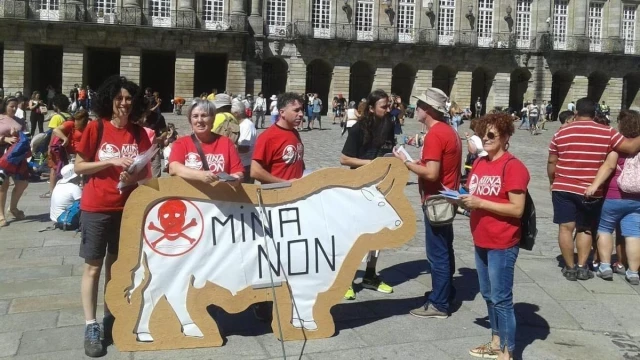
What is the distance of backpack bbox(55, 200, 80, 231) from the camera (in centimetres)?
909

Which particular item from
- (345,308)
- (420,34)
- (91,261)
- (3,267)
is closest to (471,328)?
(345,308)

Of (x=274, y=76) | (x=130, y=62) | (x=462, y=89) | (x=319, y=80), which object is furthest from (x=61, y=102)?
(x=462, y=89)

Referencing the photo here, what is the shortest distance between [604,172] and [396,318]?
8.98 feet

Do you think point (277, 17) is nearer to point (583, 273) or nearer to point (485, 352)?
point (583, 273)

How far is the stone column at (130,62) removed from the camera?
113ft

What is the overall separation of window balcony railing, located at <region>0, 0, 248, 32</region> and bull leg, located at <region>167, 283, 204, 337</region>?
31.6 m

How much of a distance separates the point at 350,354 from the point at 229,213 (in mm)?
1364

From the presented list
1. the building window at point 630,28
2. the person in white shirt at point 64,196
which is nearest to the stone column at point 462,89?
the building window at point 630,28

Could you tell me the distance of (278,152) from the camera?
18.5ft

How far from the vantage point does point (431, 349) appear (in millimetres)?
5137

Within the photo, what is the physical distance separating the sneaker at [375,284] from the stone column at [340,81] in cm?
3308

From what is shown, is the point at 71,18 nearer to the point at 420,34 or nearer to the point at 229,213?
the point at 420,34

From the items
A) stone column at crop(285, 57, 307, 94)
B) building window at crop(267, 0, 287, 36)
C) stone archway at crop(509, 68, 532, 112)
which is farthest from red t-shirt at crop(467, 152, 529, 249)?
stone archway at crop(509, 68, 532, 112)

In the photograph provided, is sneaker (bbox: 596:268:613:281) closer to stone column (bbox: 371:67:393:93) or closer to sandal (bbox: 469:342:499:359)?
sandal (bbox: 469:342:499:359)
